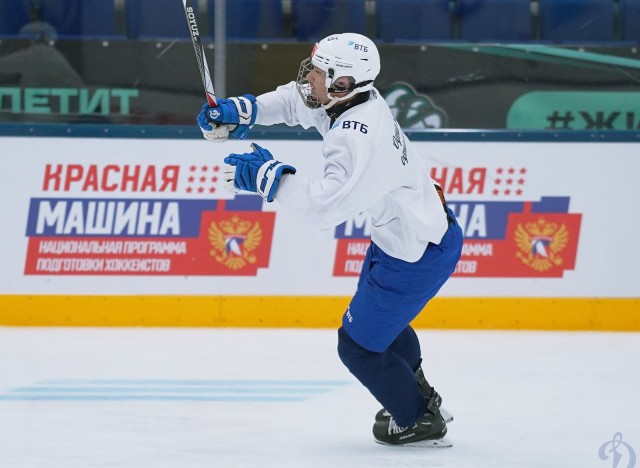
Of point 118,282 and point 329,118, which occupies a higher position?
point 329,118

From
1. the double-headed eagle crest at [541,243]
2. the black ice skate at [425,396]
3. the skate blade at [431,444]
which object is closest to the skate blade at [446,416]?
the black ice skate at [425,396]

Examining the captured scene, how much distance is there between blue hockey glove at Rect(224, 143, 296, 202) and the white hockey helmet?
294 mm

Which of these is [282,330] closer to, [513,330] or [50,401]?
[513,330]

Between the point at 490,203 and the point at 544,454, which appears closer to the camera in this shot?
the point at 544,454

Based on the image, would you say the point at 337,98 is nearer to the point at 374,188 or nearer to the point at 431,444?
the point at 374,188

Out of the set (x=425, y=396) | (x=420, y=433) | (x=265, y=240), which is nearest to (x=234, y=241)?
(x=265, y=240)

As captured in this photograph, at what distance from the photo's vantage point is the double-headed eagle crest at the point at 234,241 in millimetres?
5852

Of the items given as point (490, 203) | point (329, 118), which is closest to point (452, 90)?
point (490, 203)

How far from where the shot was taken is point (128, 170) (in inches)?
230

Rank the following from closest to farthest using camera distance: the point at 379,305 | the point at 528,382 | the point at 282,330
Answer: the point at 379,305 → the point at 528,382 → the point at 282,330

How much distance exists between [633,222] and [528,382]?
158 centimetres

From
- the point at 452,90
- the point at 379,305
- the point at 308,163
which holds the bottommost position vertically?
the point at 379,305

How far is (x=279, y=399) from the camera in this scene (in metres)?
4.29

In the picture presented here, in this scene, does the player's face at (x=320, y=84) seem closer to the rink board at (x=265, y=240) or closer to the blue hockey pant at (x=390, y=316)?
the blue hockey pant at (x=390, y=316)
